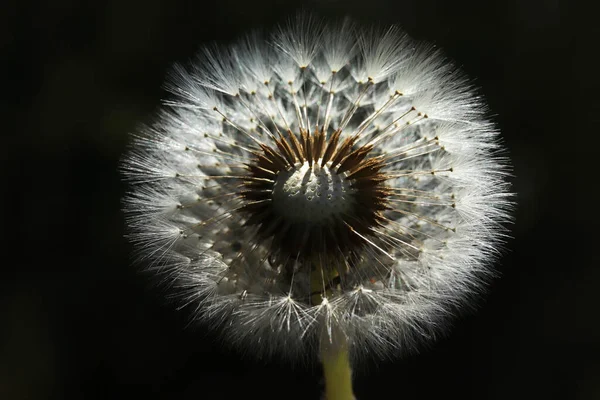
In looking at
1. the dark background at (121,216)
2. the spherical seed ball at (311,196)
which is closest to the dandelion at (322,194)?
the spherical seed ball at (311,196)

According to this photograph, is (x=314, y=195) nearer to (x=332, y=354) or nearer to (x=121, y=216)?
(x=332, y=354)

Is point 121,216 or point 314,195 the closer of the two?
point 314,195

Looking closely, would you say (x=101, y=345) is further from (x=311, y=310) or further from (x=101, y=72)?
(x=311, y=310)

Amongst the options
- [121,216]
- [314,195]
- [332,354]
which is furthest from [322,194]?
[121,216]

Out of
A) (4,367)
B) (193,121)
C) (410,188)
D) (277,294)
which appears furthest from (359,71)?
(4,367)

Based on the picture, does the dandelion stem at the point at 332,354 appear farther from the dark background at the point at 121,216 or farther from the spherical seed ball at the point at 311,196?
the dark background at the point at 121,216

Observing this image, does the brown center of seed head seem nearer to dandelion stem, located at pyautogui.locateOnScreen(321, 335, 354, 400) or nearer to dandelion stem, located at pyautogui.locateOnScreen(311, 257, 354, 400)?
dandelion stem, located at pyautogui.locateOnScreen(311, 257, 354, 400)
